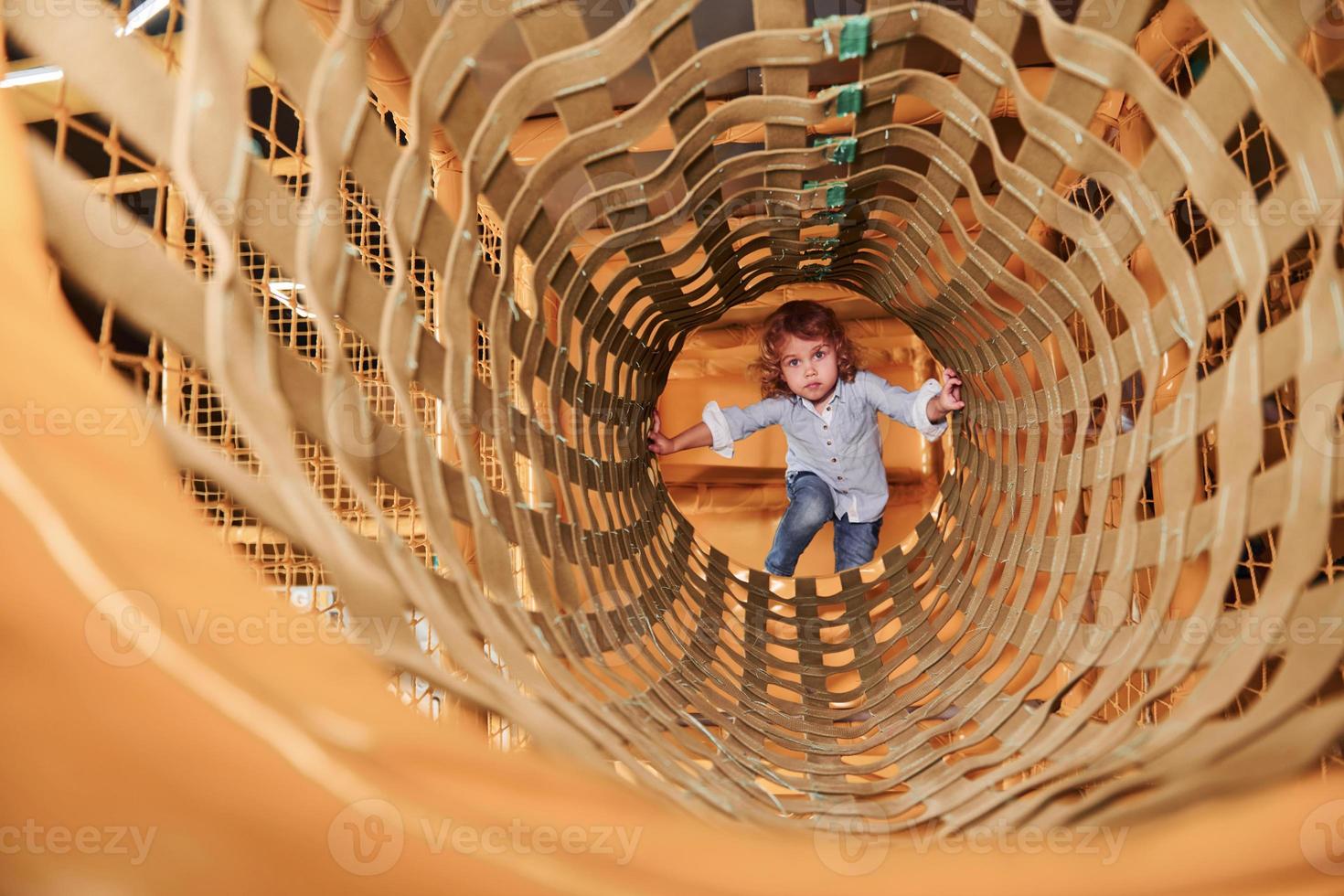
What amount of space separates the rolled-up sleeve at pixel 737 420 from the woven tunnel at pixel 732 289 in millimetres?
291

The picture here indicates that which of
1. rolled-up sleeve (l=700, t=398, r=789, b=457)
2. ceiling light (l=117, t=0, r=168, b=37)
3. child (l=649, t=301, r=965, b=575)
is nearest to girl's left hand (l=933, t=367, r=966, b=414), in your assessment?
child (l=649, t=301, r=965, b=575)

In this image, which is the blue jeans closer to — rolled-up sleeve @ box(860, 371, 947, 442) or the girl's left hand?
rolled-up sleeve @ box(860, 371, 947, 442)

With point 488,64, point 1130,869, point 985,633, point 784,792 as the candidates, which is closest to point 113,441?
point 1130,869

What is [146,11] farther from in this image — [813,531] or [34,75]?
[813,531]

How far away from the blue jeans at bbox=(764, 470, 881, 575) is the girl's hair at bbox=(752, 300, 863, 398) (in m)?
0.16

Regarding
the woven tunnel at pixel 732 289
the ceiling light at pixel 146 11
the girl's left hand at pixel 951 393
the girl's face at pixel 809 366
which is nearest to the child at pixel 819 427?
the girl's face at pixel 809 366

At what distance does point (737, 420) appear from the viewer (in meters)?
1.22

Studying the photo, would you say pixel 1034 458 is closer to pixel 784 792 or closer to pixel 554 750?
pixel 784 792

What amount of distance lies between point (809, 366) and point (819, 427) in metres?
0.10

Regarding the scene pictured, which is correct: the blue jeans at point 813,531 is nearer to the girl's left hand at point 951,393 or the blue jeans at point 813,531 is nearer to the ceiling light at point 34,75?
the girl's left hand at point 951,393

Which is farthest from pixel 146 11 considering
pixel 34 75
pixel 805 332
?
pixel 805 332

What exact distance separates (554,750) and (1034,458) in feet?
1.89

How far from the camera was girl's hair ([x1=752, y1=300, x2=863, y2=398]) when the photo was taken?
3.87ft

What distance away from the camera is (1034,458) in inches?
27.5
